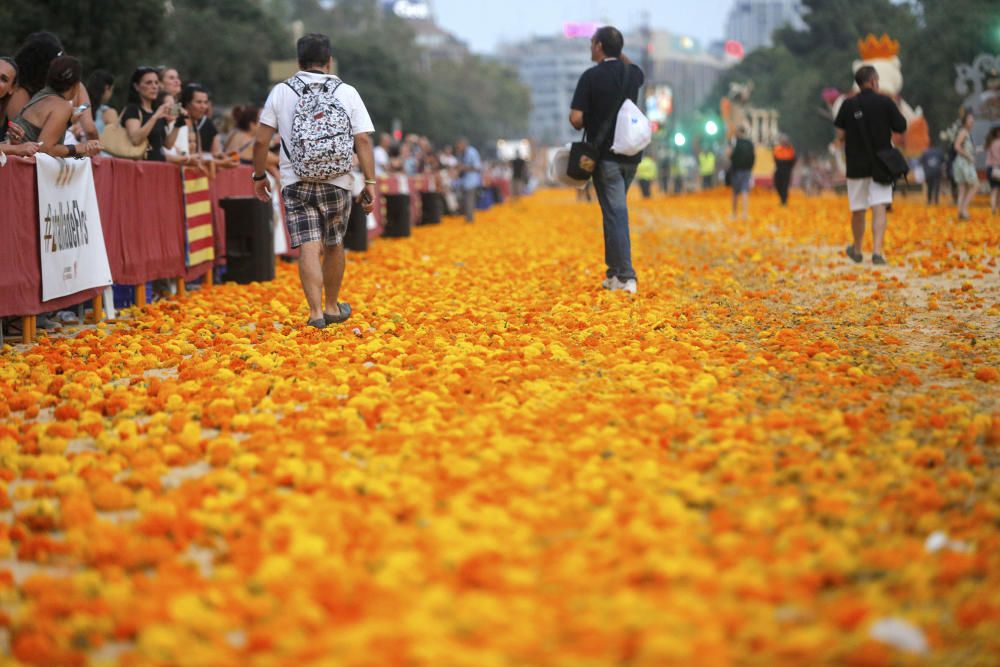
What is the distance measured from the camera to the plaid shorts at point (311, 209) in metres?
9.23

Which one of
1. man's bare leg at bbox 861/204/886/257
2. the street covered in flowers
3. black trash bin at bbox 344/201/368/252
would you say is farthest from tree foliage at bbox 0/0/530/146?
the street covered in flowers

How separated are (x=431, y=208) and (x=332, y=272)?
18.3 metres

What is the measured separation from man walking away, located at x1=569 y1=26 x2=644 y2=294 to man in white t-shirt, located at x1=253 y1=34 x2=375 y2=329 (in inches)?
105

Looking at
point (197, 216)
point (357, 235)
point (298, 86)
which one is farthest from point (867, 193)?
point (298, 86)

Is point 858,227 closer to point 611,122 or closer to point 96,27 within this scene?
point 611,122

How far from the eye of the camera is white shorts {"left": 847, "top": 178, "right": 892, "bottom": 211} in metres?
14.2

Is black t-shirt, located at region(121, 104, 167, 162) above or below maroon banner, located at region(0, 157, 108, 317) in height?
above

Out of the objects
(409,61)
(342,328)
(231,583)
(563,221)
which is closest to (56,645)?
(231,583)

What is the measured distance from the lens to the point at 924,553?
3.79m

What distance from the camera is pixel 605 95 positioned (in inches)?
451

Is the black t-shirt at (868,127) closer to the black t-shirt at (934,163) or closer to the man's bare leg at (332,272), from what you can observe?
the man's bare leg at (332,272)

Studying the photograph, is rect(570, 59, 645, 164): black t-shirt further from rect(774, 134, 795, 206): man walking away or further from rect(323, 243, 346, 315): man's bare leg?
rect(774, 134, 795, 206): man walking away

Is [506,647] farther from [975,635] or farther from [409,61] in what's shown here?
[409,61]

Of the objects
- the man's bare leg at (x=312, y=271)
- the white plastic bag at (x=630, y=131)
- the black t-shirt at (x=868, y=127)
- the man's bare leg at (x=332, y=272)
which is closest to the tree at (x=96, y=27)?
the black t-shirt at (x=868, y=127)
